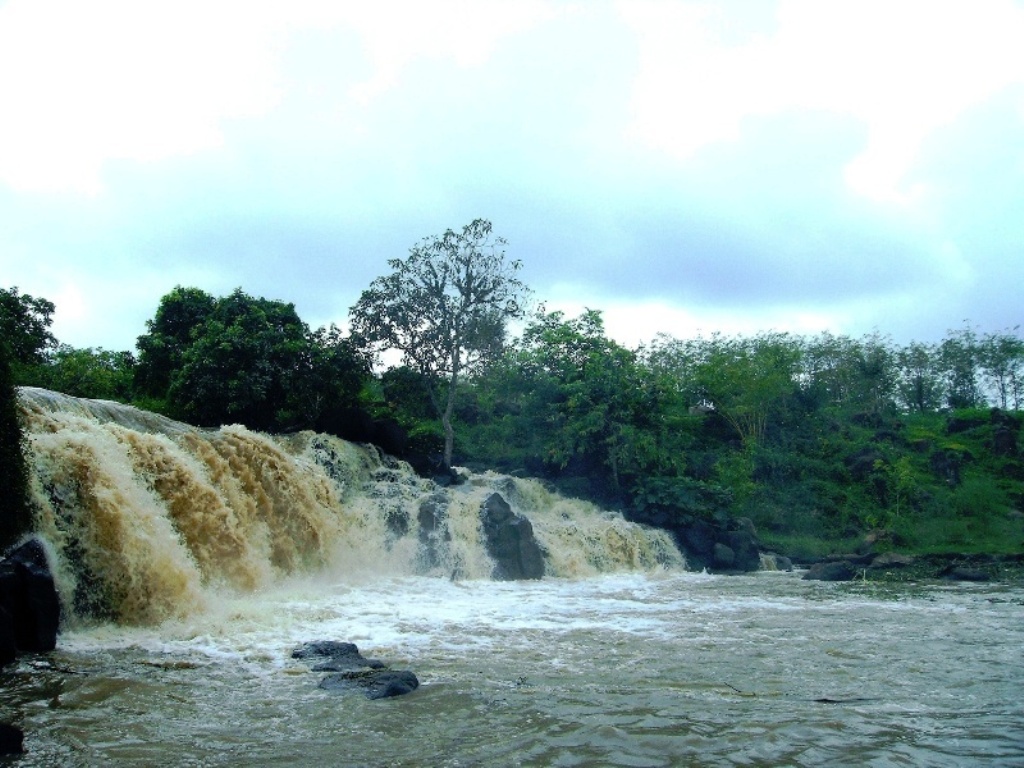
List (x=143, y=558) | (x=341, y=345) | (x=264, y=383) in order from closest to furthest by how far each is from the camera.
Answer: (x=143, y=558)
(x=264, y=383)
(x=341, y=345)

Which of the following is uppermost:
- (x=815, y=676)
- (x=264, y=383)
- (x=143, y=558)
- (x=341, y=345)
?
(x=341, y=345)

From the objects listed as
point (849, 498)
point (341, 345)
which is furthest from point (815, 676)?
point (849, 498)

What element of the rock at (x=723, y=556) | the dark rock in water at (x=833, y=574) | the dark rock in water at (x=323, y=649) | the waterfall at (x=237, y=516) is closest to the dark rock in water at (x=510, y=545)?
the waterfall at (x=237, y=516)

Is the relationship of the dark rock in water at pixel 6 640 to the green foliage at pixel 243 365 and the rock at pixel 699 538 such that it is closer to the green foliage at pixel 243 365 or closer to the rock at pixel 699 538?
the green foliage at pixel 243 365

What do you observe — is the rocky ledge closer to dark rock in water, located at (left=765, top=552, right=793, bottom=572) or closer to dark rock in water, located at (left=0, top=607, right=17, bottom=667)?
dark rock in water, located at (left=765, top=552, right=793, bottom=572)

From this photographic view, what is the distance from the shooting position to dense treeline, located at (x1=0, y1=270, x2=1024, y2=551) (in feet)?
73.8

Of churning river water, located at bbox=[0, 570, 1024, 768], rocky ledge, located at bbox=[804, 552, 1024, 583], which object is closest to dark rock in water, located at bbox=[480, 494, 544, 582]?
churning river water, located at bbox=[0, 570, 1024, 768]

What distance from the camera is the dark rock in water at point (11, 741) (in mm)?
5465

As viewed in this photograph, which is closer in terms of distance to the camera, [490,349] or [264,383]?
[264,383]

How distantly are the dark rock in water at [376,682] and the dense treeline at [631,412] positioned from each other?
14663 millimetres

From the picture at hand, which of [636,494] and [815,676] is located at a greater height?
[636,494]

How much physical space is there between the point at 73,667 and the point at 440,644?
4.13m

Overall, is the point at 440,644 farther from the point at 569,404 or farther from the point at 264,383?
the point at 569,404

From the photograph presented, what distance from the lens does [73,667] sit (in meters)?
8.09
